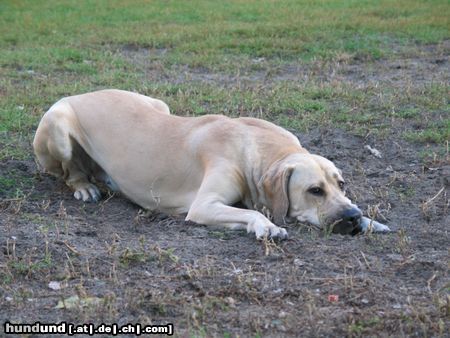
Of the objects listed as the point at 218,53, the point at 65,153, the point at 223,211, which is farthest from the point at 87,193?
the point at 218,53

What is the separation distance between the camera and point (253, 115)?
889 centimetres

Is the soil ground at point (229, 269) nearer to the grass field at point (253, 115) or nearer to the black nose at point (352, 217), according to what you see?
the grass field at point (253, 115)

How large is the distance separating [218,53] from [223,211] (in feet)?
21.0

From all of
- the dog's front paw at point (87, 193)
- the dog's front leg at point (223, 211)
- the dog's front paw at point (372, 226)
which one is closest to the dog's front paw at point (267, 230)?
the dog's front leg at point (223, 211)

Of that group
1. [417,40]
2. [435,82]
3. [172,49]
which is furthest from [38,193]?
[417,40]

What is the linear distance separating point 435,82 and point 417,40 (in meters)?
2.66

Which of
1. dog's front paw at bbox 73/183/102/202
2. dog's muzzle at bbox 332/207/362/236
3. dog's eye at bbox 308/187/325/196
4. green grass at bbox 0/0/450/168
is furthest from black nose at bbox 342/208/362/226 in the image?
green grass at bbox 0/0/450/168

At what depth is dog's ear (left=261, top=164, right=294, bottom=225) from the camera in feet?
19.3

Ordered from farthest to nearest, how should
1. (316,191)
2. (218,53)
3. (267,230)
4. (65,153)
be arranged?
1. (218,53)
2. (65,153)
3. (316,191)
4. (267,230)

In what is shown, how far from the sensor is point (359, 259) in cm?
504

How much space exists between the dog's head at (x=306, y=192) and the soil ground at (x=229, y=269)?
0.14 metres

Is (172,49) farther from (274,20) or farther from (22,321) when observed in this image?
(22,321)

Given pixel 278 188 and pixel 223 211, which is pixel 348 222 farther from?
pixel 223 211

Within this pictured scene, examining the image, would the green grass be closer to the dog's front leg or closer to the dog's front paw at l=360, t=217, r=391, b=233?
the dog's front leg
